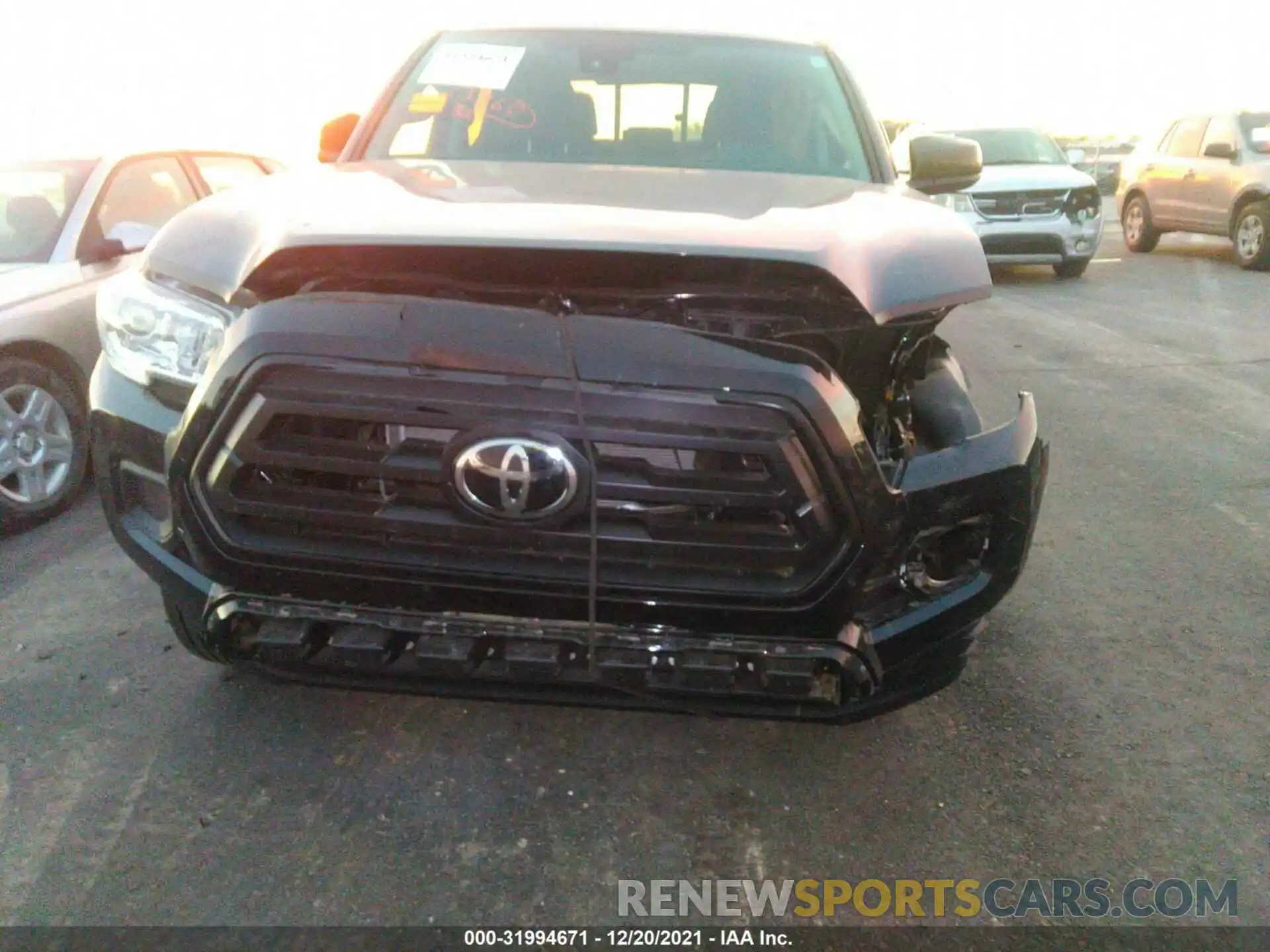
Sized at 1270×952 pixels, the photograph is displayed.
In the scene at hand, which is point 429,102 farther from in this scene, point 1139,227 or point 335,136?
point 1139,227

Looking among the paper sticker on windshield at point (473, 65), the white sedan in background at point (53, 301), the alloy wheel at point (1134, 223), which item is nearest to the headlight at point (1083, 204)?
the alloy wheel at point (1134, 223)

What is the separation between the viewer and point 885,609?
2.05 meters

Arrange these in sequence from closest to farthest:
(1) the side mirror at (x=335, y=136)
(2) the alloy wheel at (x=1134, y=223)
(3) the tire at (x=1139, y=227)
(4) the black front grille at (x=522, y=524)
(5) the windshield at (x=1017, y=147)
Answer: (4) the black front grille at (x=522, y=524) → (1) the side mirror at (x=335, y=136) → (5) the windshield at (x=1017, y=147) → (3) the tire at (x=1139, y=227) → (2) the alloy wheel at (x=1134, y=223)

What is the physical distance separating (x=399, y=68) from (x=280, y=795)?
8.37 feet

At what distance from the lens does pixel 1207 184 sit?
41.0 ft

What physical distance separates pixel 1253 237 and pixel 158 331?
42.4 feet

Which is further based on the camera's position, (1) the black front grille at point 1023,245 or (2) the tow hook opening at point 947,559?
(1) the black front grille at point 1023,245

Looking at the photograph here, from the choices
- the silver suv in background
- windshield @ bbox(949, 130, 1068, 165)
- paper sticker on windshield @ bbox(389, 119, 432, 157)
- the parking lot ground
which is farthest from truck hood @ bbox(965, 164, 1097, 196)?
paper sticker on windshield @ bbox(389, 119, 432, 157)

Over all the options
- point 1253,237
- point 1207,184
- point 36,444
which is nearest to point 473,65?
point 36,444

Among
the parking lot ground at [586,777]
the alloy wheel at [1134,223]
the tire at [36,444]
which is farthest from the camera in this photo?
the alloy wheel at [1134,223]

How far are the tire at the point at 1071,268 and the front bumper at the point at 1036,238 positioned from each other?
0.16m

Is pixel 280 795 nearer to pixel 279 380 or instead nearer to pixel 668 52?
pixel 279 380

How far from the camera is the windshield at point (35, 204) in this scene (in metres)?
4.50

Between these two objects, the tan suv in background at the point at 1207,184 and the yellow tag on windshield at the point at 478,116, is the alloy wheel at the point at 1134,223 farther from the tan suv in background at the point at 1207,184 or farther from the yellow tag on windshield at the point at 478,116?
the yellow tag on windshield at the point at 478,116
